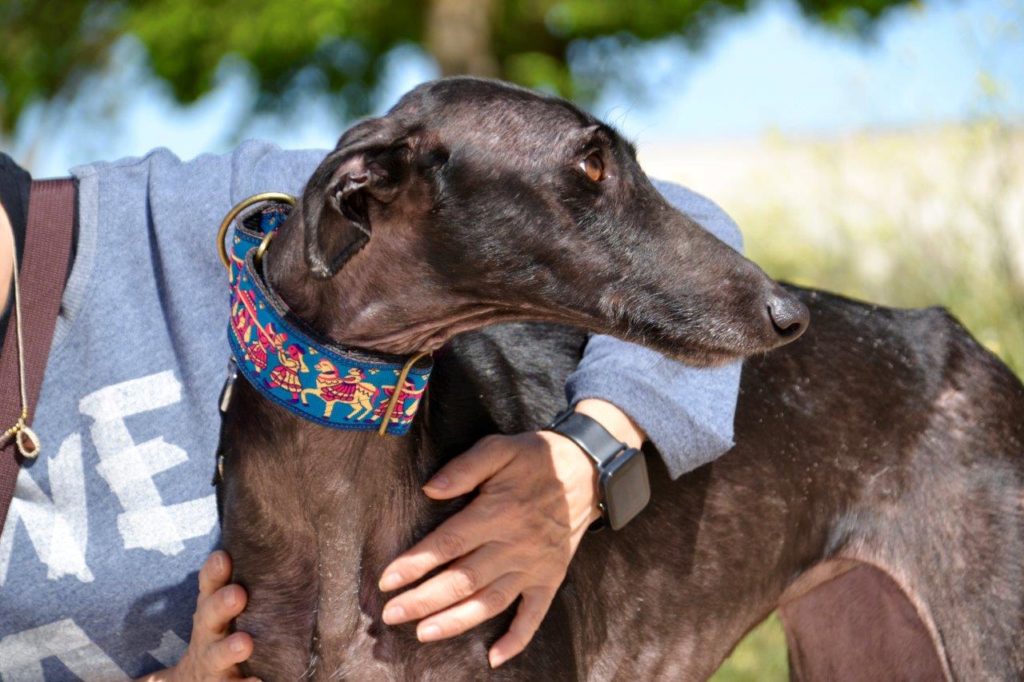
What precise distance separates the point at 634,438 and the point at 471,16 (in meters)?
10.1

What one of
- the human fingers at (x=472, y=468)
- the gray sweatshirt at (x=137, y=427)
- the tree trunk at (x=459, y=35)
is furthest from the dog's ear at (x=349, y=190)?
the tree trunk at (x=459, y=35)

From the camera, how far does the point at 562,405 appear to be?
3.08m

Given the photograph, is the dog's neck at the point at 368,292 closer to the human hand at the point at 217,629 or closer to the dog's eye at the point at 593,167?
the dog's eye at the point at 593,167

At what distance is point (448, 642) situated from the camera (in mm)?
2617

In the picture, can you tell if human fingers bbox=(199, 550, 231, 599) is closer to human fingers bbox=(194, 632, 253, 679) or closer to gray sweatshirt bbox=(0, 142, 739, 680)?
human fingers bbox=(194, 632, 253, 679)

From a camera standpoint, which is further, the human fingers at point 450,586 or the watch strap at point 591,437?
the watch strap at point 591,437

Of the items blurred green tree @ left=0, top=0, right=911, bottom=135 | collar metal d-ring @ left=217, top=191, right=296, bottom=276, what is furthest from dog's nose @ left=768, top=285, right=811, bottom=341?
blurred green tree @ left=0, top=0, right=911, bottom=135

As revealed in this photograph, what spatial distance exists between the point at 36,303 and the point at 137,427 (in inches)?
12.9

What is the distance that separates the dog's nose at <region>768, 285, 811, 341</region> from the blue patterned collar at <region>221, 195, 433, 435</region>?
0.65 metres

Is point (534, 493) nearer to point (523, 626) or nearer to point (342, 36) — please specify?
point (523, 626)

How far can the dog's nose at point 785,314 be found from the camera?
2520 mm

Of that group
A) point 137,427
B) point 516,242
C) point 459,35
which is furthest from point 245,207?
point 459,35

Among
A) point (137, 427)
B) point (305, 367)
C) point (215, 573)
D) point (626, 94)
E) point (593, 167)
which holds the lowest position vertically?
point (626, 94)

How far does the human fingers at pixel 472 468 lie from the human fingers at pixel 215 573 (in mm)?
405
